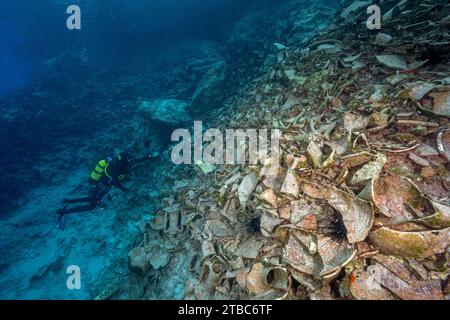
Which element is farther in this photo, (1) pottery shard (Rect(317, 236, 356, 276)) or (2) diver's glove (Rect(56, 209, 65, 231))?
(2) diver's glove (Rect(56, 209, 65, 231))

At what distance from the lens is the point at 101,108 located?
57.8 ft

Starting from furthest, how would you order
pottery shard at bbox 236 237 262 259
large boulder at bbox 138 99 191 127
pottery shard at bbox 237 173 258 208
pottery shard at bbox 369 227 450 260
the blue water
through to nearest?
large boulder at bbox 138 99 191 127 → the blue water → pottery shard at bbox 237 173 258 208 → pottery shard at bbox 236 237 262 259 → pottery shard at bbox 369 227 450 260

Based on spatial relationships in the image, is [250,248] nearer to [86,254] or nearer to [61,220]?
[86,254]

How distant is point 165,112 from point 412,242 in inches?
384

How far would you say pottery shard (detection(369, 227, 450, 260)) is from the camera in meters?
2.68

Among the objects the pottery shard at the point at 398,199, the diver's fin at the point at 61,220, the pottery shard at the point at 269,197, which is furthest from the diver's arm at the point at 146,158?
the pottery shard at the point at 398,199

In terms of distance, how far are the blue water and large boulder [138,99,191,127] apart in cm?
37

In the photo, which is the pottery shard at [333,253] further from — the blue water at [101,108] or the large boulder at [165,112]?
the large boulder at [165,112]

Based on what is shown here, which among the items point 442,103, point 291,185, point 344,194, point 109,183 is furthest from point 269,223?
point 109,183

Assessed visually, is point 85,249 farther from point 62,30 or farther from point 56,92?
point 62,30

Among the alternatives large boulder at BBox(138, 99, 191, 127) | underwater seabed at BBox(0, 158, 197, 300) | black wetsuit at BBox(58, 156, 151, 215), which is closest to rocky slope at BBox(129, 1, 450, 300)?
underwater seabed at BBox(0, 158, 197, 300)

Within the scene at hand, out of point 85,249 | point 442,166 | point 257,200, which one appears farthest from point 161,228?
point 442,166

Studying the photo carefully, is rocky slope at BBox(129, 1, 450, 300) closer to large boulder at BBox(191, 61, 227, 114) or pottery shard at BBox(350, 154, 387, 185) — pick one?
pottery shard at BBox(350, 154, 387, 185)

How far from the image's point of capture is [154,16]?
80.1 ft
